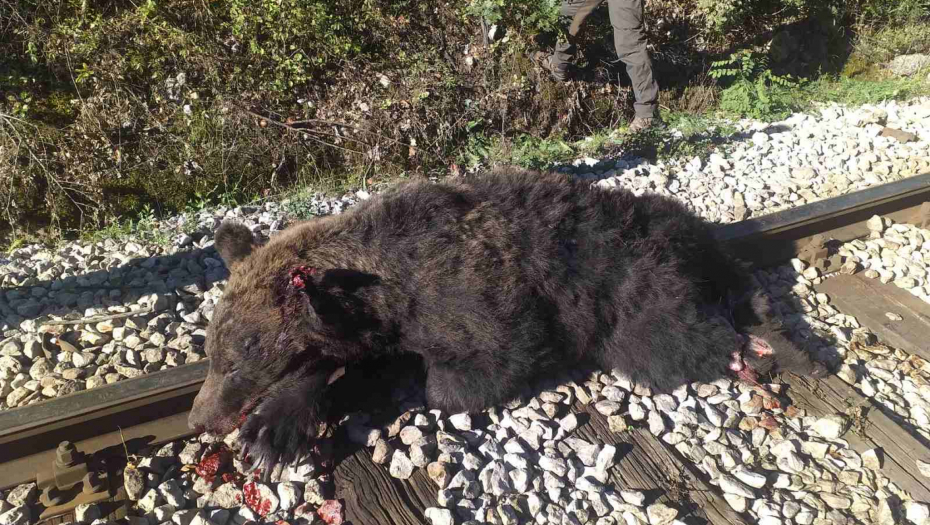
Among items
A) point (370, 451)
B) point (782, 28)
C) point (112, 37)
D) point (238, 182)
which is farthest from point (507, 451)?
point (782, 28)

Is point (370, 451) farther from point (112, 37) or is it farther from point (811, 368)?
point (112, 37)

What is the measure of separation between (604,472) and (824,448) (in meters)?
1.12

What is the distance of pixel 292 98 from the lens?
6688 mm

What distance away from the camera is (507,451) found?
10.4ft

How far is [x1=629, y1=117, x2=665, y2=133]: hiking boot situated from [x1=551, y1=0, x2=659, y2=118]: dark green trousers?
0.20 feet

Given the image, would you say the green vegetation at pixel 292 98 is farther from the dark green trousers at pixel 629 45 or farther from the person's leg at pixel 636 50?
the person's leg at pixel 636 50

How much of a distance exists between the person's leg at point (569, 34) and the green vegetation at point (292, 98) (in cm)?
14

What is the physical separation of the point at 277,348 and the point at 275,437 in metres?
0.41

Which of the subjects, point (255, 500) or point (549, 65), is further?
point (549, 65)

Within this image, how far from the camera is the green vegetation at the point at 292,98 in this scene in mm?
5781

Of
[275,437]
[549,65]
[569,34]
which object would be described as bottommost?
[275,437]

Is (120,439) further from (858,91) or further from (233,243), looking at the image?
(858,91)

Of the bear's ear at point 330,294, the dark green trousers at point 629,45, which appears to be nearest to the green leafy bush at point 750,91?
the dark green trousers at point 629,45

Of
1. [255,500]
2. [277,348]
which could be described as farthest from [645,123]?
[255,500]
